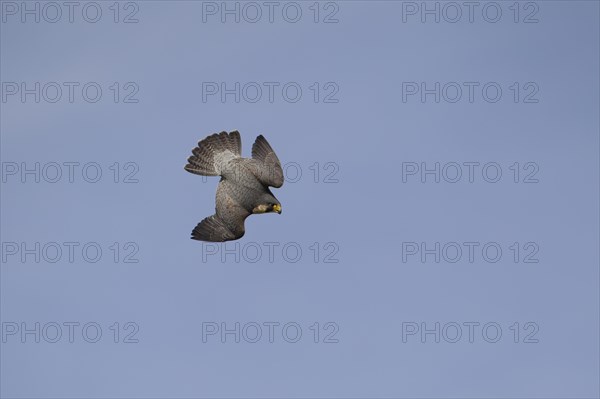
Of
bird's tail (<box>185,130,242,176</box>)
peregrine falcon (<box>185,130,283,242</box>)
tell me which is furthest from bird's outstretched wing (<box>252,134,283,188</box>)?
bird's tail (<box>185,130,242,176</box>)

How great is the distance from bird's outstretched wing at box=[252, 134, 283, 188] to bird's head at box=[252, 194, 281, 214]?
2.65 ft

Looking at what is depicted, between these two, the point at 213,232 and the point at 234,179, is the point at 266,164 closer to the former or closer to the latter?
the point at 234,179

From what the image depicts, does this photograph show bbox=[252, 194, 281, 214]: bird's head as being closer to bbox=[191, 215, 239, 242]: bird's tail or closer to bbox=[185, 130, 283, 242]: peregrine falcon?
bbox=[185, 130, 283, 242]: peregrine falcon

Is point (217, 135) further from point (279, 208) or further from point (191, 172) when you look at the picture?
point (279, 208)

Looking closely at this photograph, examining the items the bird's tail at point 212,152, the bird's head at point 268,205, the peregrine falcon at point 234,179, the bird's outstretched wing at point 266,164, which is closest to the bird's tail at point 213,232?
the peregrine falcon at point 234,179

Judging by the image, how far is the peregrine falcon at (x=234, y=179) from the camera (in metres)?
38.7

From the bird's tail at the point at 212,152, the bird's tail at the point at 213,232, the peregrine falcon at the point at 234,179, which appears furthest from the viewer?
the bird's tail at the point at 212,152

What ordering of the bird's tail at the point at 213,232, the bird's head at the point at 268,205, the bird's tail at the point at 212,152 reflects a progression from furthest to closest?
the bird's tail at the point at 212,152 → the bird's tail at the point at 213,232 → the bird's head at the point at 268,205

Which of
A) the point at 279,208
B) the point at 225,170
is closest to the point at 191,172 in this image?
the point at 225,170

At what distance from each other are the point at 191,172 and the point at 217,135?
1.84 meters

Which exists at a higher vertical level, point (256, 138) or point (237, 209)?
point (256, 138)

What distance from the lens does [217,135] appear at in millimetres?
40062

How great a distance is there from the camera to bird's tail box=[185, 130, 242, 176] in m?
39.9

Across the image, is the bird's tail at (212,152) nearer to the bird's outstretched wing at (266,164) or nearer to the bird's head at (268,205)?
the bird's outstretched wing at (266,164)
